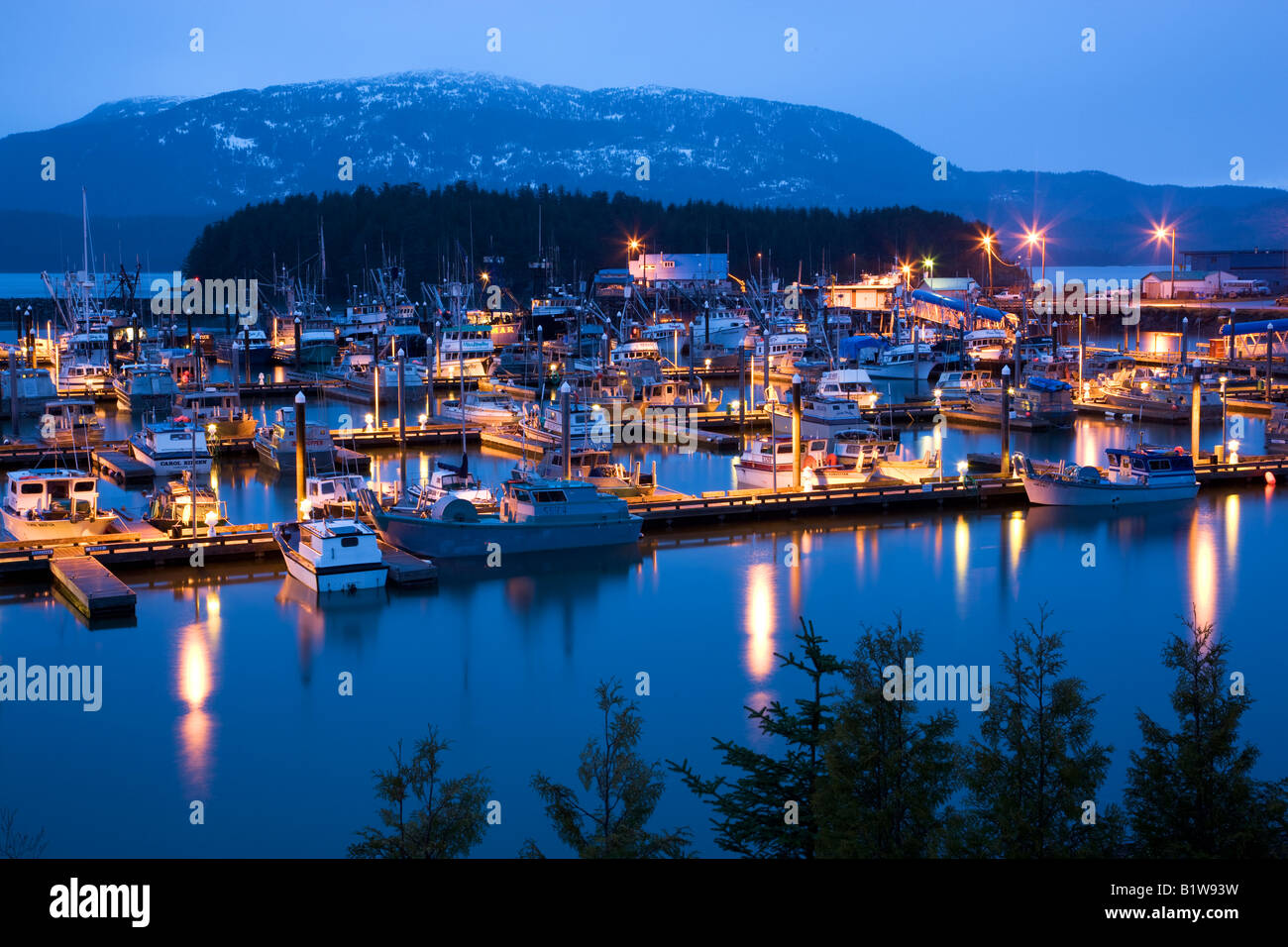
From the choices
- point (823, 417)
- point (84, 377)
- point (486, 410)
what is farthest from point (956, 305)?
point (84, 377)

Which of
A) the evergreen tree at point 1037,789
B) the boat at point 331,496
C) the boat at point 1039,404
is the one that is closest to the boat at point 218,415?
the boat at point 331,496

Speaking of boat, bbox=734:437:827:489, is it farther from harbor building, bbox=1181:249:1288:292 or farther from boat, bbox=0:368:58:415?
harbor building, bbox=1181:249:1288:292

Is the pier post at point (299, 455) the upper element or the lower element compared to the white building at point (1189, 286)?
lower

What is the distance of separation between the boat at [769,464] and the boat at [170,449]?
10.4 meters

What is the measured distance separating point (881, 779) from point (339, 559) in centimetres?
1142

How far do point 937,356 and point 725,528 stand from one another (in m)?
24.3

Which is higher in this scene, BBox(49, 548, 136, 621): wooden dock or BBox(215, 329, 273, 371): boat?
BBox(215, 329, 273, 371): boat

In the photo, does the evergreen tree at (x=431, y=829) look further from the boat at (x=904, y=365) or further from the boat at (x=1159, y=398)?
the boat at (x=904, y=365)

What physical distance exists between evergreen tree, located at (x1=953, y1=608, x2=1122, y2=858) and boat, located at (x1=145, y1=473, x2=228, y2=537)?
14.2 m

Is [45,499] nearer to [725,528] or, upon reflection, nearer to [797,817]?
[725,528]

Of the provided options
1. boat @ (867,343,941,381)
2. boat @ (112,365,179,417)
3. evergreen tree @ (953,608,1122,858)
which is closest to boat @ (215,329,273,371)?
boat @ (112,365,179,417)

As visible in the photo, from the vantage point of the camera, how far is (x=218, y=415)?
31500 millimetres

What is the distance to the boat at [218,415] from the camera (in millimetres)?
30328

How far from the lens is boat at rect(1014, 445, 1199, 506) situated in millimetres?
24172
